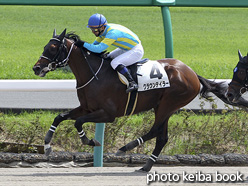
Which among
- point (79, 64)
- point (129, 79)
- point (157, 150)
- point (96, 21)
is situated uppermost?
point (96, 21)

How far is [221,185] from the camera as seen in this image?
20.5 feet

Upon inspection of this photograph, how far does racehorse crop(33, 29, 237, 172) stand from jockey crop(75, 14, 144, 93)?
0.14 m

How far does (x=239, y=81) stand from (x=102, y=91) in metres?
1.46

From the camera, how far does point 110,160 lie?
744cm

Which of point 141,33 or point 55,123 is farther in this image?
point 141,33

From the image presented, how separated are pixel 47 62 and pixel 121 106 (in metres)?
0.93

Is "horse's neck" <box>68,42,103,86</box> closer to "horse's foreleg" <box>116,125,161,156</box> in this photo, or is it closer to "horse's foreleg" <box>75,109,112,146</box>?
"horse's foreleg" <box>75,109,112,146</box>

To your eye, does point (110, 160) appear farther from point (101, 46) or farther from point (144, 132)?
point (101, 46)

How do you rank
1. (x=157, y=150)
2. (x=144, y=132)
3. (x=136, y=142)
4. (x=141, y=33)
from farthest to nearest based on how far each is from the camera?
(x=141, y=33), (x=144, y=132), (x=157, y=150), (x=136, y=142)

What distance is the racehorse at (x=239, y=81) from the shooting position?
6699mm

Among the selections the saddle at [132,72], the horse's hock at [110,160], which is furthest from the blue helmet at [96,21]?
the horse's hock at [110,160]

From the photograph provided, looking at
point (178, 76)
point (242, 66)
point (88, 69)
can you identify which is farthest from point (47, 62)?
point (242, 66)

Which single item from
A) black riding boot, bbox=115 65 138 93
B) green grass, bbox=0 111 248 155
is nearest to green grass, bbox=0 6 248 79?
green grass, bbox=0 111 248 155

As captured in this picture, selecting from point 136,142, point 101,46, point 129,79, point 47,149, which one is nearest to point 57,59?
point 101,46
